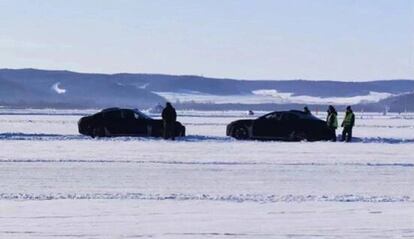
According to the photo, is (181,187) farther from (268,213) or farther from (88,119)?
(88,119)

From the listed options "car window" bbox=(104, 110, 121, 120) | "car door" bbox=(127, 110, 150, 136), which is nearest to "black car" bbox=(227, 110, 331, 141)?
"car door" bbox=(127, 110, 150, 136)

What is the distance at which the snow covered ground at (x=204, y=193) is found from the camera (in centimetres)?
1053

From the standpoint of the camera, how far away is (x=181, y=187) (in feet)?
51.0

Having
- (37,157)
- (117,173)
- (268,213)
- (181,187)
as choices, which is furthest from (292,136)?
(268,213)

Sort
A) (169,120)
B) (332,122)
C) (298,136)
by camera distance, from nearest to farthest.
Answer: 1. (332,122)
2. (298,136)
3. (169,120)

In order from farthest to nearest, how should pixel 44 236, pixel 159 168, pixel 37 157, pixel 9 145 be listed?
1. pixel 9 145
2. pixel 37 157
3. pixel 159 168
4. pixel 44 236

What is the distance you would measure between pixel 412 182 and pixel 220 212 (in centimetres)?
625

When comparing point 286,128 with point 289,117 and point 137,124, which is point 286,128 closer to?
point 289,117

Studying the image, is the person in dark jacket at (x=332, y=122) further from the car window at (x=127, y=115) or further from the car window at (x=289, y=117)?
the car window at (x=127, y=115)

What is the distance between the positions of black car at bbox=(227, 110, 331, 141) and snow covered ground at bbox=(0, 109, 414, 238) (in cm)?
612

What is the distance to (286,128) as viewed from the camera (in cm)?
3347

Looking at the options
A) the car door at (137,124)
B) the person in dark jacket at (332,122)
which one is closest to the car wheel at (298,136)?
the person in dark jacket at (332,122)

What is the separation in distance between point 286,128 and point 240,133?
1.89 meters

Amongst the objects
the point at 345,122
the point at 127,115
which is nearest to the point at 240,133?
the point at 345,122
